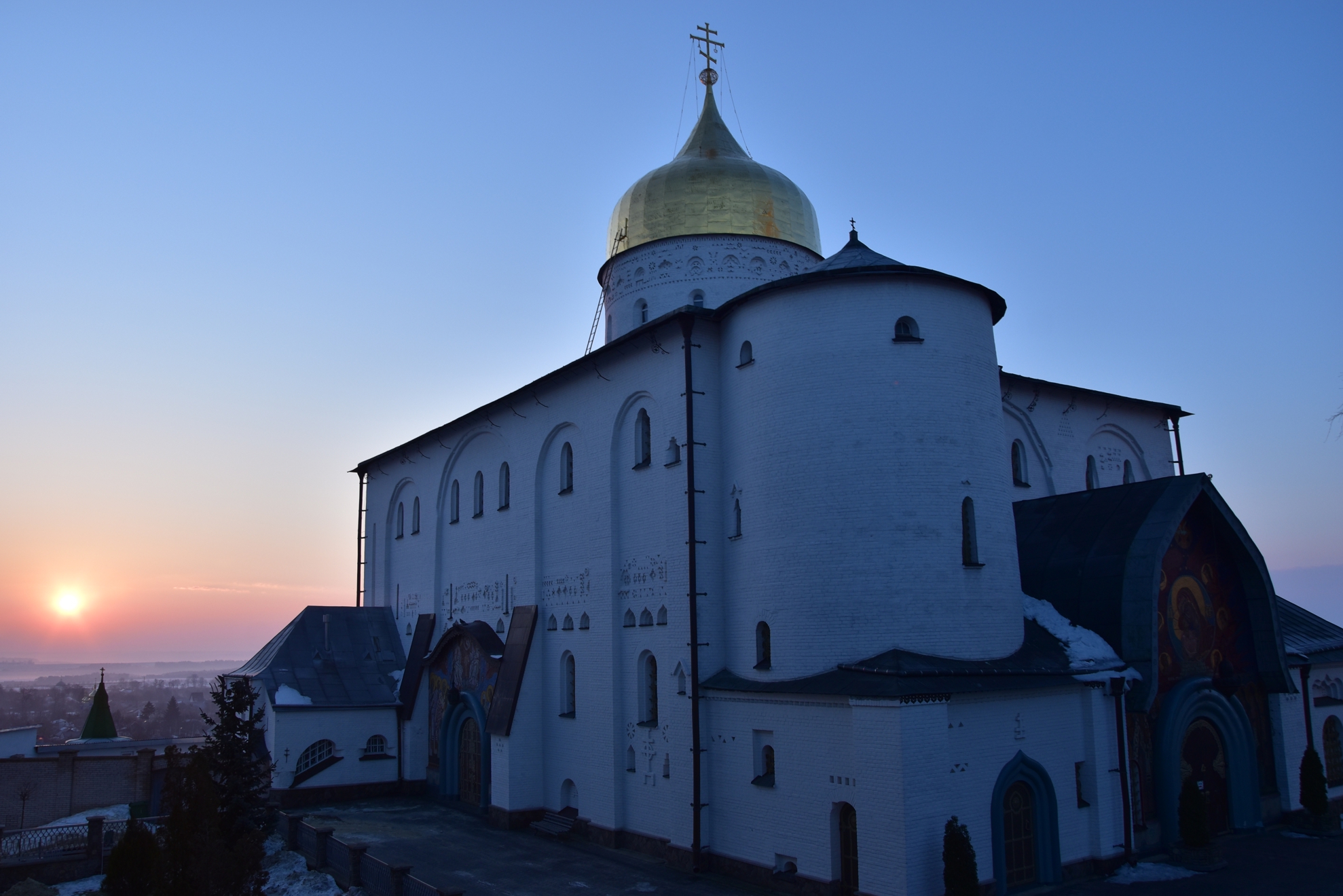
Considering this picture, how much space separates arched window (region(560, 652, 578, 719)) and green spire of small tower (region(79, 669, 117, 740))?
2085 cm

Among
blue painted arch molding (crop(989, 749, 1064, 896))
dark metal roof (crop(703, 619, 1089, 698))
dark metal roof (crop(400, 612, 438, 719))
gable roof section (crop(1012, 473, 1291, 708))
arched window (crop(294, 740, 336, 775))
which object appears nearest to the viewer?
dark metal roof (crop(703, 619, 1089, 698))

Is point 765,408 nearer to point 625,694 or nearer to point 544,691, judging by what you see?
point 625,694

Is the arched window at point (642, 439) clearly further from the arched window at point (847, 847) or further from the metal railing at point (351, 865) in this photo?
the metal railing at point (351, 865)

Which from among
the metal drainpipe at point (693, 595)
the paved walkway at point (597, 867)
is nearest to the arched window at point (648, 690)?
the metal drainpipe at point (693, 595)

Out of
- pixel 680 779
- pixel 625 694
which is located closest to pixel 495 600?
pixel 625 694

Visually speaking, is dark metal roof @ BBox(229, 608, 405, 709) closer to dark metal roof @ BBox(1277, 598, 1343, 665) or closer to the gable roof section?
the gable roof section

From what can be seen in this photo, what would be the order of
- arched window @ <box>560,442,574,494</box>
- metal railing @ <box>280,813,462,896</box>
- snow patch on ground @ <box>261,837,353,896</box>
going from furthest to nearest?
arched window @ <box>560,442,574,494</box>
snow patch on ground @ <box>261,837,353,896</box>
metal railing @ <box>280,813,462,896</box>

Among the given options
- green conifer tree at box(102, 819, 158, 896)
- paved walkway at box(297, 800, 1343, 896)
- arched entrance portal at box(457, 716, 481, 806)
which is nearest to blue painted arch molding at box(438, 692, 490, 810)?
arched entrance portal at box(457, 716, 481, 806)

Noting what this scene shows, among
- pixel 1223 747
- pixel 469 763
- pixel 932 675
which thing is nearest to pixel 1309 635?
pixel 1223 747

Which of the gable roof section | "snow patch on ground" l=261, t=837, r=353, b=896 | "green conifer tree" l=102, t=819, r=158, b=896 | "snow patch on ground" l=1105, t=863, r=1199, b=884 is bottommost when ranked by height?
"snow patch on ground" l=261, t=837, r=353, b=896

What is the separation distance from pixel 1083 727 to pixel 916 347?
6506 millimetres

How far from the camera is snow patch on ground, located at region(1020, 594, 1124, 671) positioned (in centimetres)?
1616

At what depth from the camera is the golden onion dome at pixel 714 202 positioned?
970 inches

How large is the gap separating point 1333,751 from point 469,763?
18302mm
